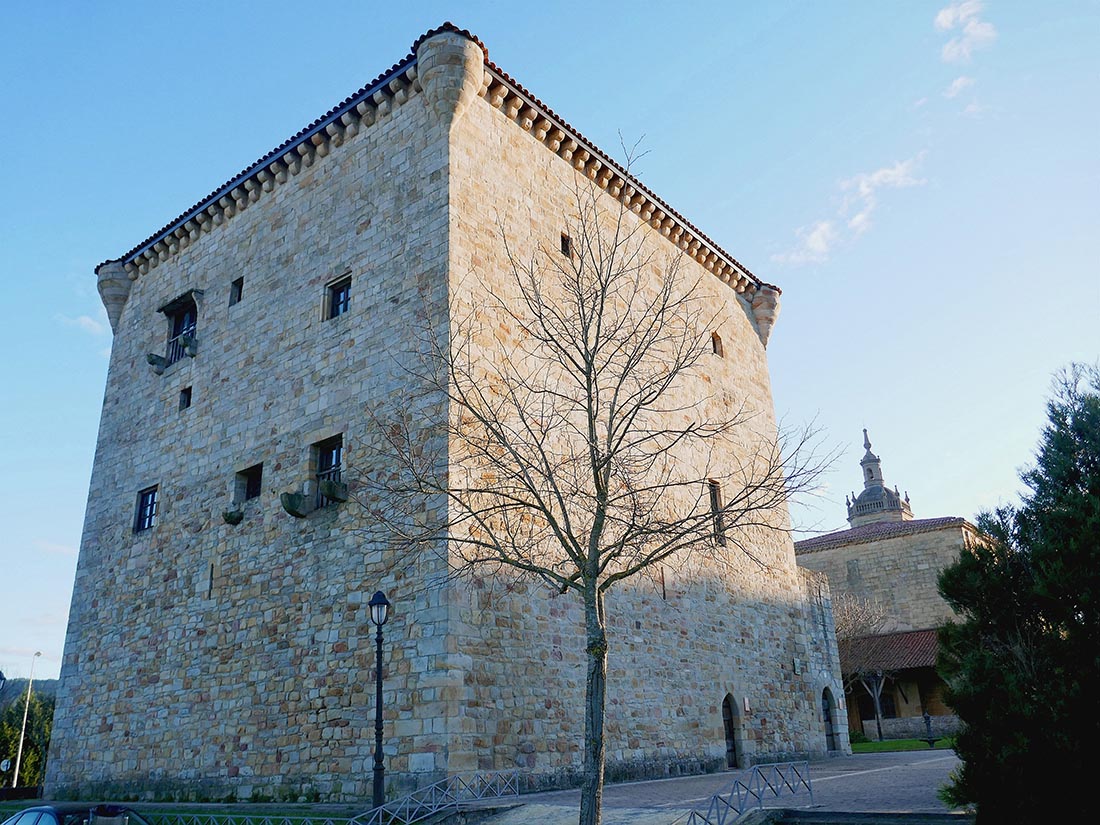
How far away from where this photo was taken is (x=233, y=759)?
1380 cm

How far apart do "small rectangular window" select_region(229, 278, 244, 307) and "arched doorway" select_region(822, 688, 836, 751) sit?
56.5 ft

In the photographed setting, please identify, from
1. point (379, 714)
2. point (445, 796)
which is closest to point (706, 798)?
point (445, 796)

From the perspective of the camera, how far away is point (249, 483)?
16062mm

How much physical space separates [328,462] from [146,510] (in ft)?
20.3

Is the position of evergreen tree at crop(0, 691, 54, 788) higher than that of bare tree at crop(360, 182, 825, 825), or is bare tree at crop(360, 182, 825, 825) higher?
bare tree at crop(360, 182, 825, 825)

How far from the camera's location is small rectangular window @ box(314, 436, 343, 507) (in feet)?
47.1

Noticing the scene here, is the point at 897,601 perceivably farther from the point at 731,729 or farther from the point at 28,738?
the point at 28,738

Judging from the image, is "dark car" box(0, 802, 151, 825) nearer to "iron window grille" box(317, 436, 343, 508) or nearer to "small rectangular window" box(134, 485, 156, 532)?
"iron window grille" box(317, 436, 343, 508)

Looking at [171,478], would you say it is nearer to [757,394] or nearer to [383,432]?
[383,432]

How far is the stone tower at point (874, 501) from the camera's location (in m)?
58.4

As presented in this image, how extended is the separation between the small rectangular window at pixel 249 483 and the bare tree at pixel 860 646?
2402 cm

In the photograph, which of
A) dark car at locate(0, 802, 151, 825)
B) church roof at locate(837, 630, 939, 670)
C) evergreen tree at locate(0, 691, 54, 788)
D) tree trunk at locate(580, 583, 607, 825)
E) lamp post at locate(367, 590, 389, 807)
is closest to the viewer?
dark car at locate(0, 802, 151, 825)

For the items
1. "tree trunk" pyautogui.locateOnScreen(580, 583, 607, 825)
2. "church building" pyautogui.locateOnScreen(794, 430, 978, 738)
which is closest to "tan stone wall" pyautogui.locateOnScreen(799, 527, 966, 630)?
"church building" pyautogui.locateOnScreen(794, 430, 978, 738)

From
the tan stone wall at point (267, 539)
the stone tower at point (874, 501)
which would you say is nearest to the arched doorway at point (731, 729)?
the tan stone wall at point (267, 539)
